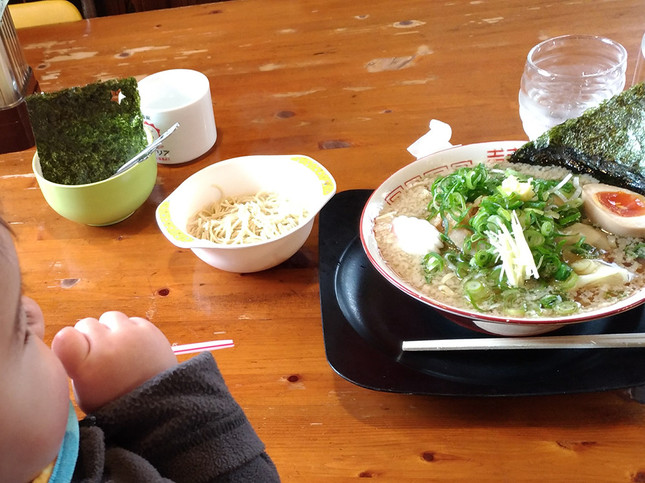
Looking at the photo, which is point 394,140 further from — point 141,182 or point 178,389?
point 178,389

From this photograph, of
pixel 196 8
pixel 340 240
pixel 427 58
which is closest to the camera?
pixel 340 240

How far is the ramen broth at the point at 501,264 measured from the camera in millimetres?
949

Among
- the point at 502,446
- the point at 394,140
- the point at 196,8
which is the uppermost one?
the point at 196,8

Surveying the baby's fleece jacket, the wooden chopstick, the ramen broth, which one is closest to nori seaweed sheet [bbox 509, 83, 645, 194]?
the ramen broth

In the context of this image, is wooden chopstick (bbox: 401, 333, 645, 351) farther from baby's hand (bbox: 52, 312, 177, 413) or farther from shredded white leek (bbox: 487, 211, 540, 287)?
baby's hand (bbox: 52, 312, 177, 413)

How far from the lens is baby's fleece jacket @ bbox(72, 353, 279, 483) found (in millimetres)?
688

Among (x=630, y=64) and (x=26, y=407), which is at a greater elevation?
(x=26, y=407)

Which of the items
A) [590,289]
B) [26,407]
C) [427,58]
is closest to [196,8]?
[427,58]

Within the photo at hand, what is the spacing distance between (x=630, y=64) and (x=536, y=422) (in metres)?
1.07

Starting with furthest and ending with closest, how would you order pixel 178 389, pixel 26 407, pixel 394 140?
pixel 394 140
pixel 178 389
pixel 26 407

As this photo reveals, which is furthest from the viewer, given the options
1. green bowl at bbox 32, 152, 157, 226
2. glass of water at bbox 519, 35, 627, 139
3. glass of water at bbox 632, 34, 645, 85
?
glass of water at bbox 632, 34, 645, 85

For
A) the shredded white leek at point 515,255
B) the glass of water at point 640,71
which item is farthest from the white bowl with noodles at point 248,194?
the glass of water at point 640,71

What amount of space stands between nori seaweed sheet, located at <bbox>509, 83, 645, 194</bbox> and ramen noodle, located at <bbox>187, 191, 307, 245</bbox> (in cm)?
43

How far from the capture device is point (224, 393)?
744 millimetres
